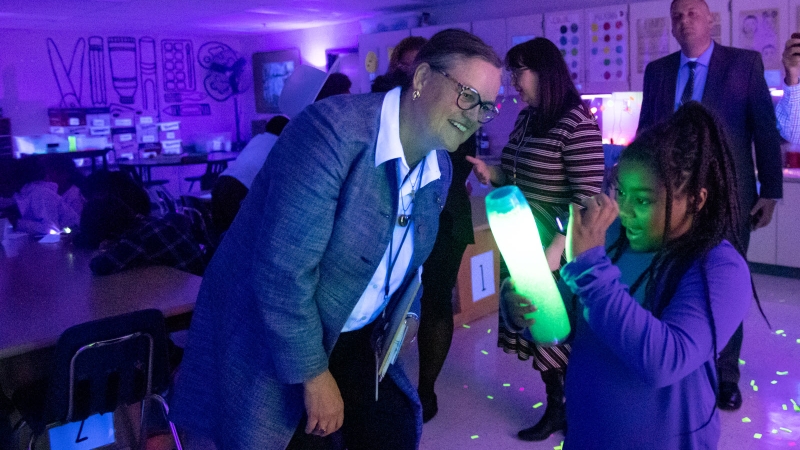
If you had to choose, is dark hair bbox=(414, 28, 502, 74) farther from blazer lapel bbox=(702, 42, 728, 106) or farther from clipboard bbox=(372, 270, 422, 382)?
blazer lapel bbox=(702, 42, 728, 106)

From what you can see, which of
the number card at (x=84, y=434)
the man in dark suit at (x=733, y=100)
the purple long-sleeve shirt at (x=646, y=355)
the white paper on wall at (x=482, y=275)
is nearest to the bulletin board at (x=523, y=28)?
the white paper on wall at (x=482, y=275)

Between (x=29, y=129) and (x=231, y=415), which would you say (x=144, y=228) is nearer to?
(x=231, y=415)

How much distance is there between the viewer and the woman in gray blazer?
121 cm

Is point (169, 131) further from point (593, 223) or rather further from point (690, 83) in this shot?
point (593, 223)

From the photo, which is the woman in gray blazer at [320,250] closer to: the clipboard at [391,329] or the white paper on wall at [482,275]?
the clipboard at [391,329]

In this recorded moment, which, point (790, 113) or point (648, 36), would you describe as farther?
point (648, 36)

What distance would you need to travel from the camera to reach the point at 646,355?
111 cm

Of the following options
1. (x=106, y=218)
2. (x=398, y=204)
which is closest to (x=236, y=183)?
(x=106, y=218)

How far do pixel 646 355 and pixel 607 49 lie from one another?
524 centimetres

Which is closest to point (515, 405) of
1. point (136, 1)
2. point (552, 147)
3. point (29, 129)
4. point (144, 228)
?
point (552, 147)

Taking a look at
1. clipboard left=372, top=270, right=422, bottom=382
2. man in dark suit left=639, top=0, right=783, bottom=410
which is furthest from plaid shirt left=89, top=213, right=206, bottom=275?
man in dark suit left=639, top=0, right=783, bottom=410

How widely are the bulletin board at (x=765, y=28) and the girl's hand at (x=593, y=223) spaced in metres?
4.52

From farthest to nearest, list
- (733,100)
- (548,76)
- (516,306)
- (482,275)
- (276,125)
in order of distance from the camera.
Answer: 1. (482,275)
2. (276,125)
3. (733,100)
4. (548,76)
5. (516,306)

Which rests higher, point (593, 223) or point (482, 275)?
point (593, 223)
